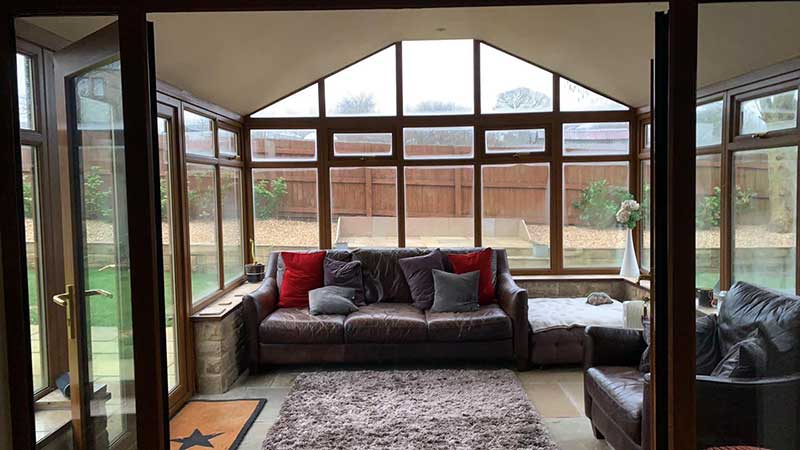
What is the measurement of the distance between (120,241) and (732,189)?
231cm

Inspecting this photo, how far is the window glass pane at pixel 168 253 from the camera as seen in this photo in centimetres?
434

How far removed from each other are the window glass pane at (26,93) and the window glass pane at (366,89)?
151 inches

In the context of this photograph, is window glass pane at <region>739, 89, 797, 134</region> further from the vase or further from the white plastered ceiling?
the vase

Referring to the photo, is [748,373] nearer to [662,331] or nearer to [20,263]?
[662,331]

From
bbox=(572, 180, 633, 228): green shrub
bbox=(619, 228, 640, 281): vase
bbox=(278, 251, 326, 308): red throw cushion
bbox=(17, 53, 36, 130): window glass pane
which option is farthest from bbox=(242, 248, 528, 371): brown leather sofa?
bbox=(17, 53, 36, 130): window glass pane

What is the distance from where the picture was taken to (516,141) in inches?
255

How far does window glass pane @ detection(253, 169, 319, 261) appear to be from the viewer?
648 centimetres

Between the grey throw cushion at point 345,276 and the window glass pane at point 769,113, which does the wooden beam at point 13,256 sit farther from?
the grey throw cushion at point 345,276

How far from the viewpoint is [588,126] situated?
6445 millimetres

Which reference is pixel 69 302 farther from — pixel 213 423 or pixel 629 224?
pixel 629 224

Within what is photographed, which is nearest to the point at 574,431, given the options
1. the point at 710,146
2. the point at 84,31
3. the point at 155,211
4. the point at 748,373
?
the point at 748,373

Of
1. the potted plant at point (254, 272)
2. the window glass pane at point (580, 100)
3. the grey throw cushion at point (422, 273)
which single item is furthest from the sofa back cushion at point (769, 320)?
the potted plant at point (254, 272)

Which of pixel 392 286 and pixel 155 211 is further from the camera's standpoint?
pixel 392 286

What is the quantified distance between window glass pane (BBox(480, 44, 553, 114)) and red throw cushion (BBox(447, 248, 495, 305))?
1575 millimetres
